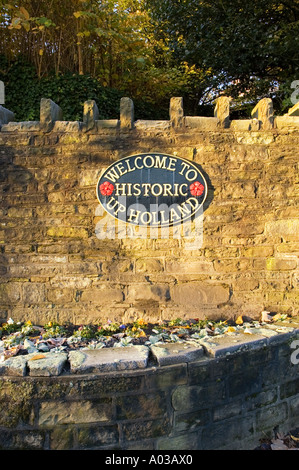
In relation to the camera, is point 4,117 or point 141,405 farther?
point 4,117

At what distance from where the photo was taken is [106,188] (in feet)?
11.8

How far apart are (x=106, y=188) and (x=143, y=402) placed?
205 centimetres

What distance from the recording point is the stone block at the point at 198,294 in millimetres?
3658

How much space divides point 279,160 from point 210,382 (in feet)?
7.93

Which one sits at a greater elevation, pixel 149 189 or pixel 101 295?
pixel 149 189

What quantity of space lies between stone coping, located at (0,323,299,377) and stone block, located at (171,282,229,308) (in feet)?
2.06

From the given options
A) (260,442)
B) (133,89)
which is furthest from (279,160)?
(133,89)

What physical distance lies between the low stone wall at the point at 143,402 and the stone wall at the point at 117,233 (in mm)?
926

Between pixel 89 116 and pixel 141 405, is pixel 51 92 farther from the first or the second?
pixel 141 405

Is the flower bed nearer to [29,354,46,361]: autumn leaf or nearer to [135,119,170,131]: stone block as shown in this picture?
[29,354,46,361]: autumn leaf

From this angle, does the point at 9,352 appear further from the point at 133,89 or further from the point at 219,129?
the point at 133,89

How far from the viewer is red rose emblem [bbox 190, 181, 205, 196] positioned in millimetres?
3639

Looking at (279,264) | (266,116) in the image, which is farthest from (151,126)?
(279,264)

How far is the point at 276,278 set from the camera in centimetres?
375
